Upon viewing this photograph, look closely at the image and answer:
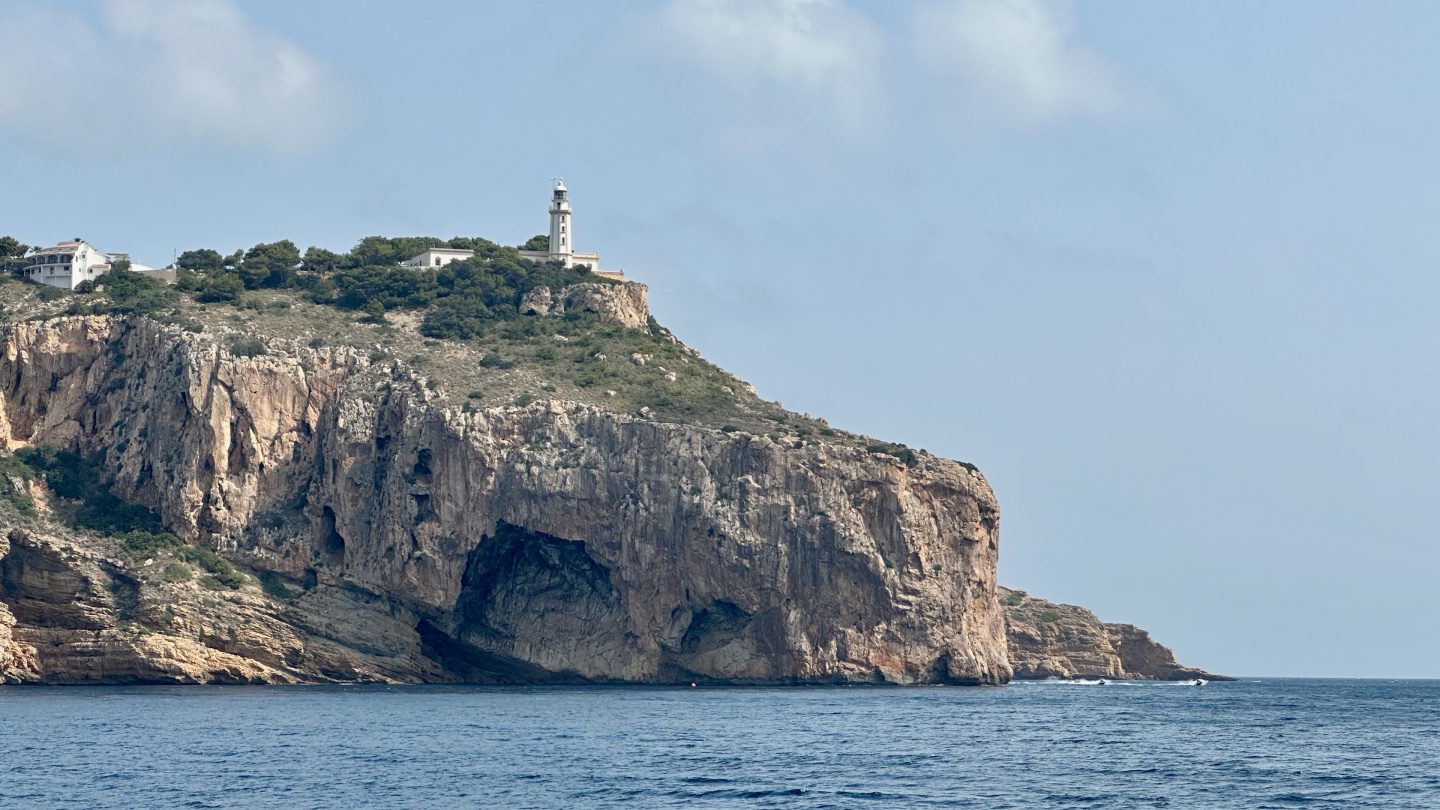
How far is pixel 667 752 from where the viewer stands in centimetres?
5081


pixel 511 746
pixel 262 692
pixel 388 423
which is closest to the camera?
pixel 511 746

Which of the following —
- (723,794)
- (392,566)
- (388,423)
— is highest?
(388,423)

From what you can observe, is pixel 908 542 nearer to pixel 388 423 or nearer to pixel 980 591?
pixel 980 591

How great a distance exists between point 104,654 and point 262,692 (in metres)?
8.16

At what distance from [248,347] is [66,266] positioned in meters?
17.7

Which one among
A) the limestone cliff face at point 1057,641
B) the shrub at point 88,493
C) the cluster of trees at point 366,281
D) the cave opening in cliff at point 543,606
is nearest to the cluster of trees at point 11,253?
the cluster of trees at point 366,281

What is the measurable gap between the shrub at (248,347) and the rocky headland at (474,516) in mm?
143

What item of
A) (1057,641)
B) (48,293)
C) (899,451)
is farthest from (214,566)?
(1057,641)

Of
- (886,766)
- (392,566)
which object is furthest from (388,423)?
(886,766)

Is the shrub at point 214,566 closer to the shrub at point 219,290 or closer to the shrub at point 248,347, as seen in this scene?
the shrub at point 248,347

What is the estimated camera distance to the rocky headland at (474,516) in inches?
3189

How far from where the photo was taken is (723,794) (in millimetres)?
42094

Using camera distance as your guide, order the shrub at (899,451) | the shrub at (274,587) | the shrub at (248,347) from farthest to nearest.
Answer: the shrub at (899,451) < the shrub at (248,347) < the shrub at (274,587)

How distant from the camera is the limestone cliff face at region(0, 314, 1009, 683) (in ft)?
268
